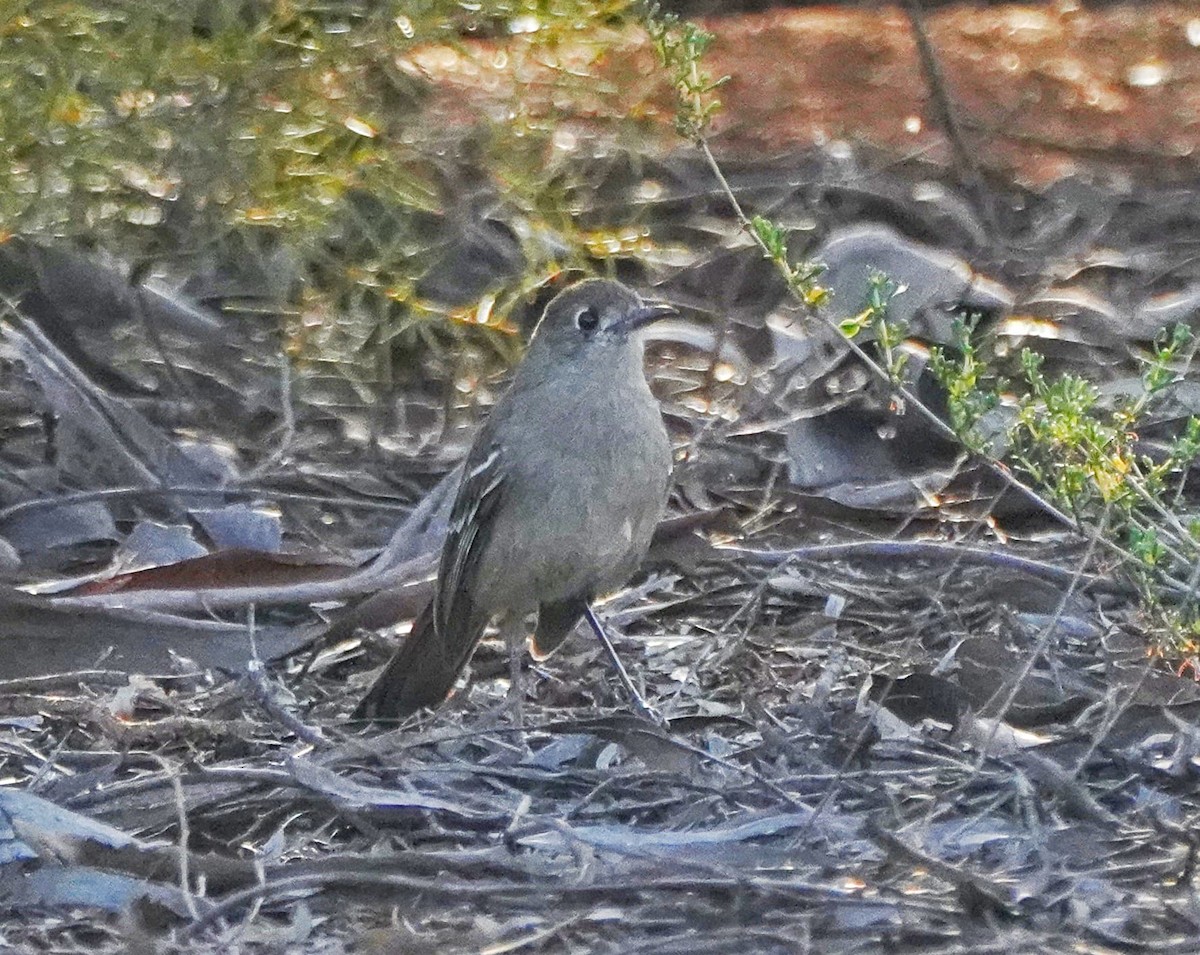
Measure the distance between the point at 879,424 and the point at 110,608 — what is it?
248 cm

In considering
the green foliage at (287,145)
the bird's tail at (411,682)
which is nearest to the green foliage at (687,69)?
the bird's tail at (411,682)

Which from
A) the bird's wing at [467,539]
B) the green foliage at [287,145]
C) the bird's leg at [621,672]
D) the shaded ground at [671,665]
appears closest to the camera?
the shaded ground at [671,665]

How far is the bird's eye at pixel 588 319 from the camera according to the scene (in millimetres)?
6121

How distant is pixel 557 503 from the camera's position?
5.84 meters

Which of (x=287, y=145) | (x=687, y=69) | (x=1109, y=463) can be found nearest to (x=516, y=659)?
(x=687, y=69)

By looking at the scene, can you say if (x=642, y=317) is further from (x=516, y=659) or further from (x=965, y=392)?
(x=965, y=392)

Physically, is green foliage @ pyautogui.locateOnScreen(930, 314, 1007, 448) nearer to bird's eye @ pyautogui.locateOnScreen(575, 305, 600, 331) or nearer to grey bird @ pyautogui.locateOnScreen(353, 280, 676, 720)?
grey bird @ pyautogui.locateOnScreen(353, 280, 676, 720)

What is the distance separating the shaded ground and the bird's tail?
0.12 m

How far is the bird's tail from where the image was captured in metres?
5.42

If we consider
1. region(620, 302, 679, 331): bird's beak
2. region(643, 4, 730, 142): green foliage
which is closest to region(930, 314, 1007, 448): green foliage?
region(643, 4, 730, 142): green foliage

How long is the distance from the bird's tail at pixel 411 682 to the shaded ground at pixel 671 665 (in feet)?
0.40

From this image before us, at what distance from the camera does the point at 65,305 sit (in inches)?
298

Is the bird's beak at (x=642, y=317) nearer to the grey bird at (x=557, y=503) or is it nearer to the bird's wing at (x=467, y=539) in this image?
the grey bird at (x=557, y=503)

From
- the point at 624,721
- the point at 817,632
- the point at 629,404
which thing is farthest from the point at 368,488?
the point at 624,721
